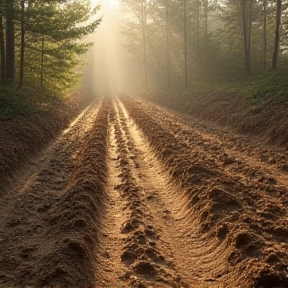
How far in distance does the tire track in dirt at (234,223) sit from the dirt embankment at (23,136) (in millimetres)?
4438

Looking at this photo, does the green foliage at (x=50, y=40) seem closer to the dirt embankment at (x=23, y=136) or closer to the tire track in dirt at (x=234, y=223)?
the dirt embankment at (x=23, y=136)

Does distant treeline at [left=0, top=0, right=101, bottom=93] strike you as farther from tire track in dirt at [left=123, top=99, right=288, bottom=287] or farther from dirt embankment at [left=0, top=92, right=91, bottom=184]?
tire track in dirt at [left=123, top=99, right=288, bottom=287]

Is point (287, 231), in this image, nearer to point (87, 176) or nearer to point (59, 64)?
point (87, 176)

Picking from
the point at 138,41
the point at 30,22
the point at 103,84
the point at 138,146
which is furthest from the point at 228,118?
the point at 103,84

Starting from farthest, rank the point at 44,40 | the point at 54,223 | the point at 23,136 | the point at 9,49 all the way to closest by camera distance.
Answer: the point at 44,40 → the point at 9,49 → the point at 23,136 → the point at 54,223

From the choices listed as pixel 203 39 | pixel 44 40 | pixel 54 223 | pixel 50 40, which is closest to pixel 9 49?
pixel 44 40

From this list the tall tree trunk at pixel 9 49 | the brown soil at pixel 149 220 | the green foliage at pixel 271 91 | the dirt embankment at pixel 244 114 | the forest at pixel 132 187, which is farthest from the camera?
the tall tree trunk at pixel 9 49

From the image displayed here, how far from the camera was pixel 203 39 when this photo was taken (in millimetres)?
38906

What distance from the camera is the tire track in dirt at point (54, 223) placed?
456 centimetres

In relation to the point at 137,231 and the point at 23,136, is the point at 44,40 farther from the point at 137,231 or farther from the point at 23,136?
the point at 137,231

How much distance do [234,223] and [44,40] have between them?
1901cm

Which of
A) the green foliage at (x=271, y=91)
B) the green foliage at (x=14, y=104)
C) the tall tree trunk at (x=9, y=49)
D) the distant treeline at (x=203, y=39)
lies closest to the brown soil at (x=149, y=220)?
the green foliage at (x=14, y=104)

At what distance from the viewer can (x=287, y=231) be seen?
17.8 feet

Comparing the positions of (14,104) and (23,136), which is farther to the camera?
(14,104)
